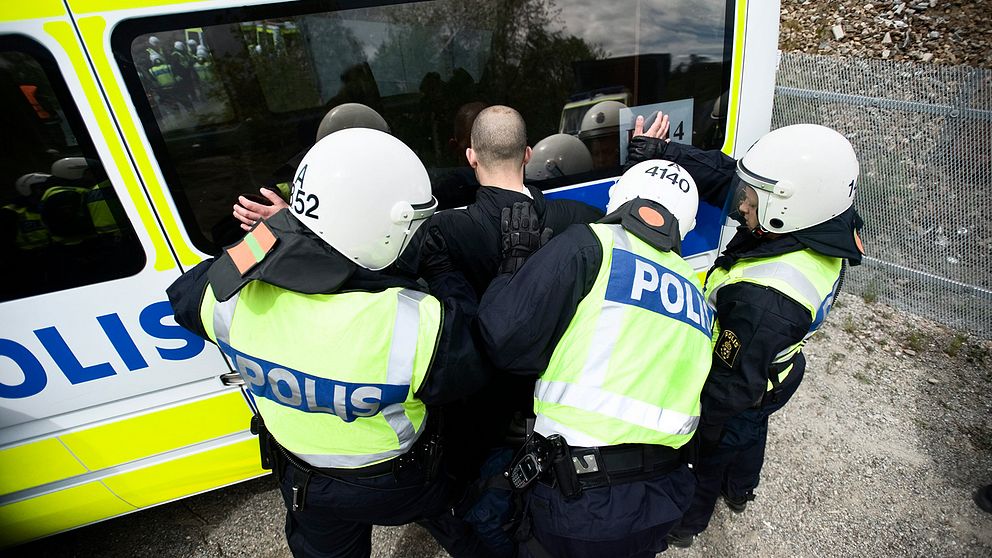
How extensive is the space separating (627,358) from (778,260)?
2.69ft

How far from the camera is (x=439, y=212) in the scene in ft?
7.25

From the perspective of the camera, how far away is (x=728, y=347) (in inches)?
71.7

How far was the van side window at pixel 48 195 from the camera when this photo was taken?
1673 mm

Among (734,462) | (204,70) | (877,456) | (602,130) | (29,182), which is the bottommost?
(877,456)

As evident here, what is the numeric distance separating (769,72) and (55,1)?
10.2ft

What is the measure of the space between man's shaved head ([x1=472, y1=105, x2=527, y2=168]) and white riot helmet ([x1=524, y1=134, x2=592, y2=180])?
13.4 inches

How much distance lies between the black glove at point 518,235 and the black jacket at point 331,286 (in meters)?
0.31

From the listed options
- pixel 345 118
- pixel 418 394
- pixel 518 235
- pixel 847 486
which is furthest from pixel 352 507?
pixel 847 486

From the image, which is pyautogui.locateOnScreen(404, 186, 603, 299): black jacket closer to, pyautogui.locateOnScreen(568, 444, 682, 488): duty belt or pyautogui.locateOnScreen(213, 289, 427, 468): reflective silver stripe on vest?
pyautogui.locateOnScreen(213, 289, 427, 468): reflective silver stripe on vest

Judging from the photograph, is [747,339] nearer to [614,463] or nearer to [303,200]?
[614,463]

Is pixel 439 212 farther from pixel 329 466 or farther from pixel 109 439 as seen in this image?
pixel 109 439

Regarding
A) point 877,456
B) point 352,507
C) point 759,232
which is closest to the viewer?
point 352,507

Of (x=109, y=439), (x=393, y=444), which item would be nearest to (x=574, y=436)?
(x=393, y=444)

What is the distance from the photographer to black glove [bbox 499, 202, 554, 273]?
1.86 metres
